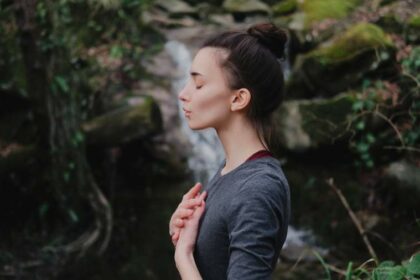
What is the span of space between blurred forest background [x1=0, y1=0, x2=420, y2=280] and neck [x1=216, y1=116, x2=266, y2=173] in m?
2.84

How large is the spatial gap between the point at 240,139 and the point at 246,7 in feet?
30.8

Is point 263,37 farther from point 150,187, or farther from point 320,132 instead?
point 150,187

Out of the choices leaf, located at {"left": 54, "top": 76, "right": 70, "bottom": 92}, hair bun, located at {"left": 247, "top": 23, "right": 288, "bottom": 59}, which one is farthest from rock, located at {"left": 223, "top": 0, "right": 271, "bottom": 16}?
hair bun, located at {"left": 247, "top": 23, "right": 288, "bottom": 59}

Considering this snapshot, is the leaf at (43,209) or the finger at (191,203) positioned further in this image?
the leaf at (43,209)

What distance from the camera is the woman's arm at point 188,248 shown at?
1.19 m

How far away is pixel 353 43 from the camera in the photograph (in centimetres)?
591

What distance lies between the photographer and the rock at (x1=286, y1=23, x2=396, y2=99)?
223 inches

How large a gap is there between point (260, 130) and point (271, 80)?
0.13 m

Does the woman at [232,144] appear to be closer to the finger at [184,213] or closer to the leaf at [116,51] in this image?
the finger at [184,213]

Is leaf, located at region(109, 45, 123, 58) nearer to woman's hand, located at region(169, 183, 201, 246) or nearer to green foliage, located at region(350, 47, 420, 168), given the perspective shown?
green foliage, located at region(350, 47, 420, 168)

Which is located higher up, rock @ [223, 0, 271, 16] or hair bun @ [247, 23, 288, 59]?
hair bun @ [247, 23, 288, 59]

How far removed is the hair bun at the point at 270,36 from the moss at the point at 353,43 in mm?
4549

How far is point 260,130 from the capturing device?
4.31 ft

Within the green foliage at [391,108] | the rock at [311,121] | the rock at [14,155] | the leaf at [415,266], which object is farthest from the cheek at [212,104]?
the rock at [311,121]
